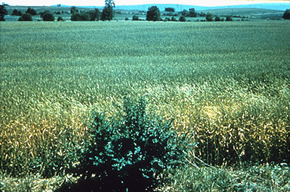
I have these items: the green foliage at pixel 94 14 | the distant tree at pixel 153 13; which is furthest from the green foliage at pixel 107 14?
the distant tree at pixel 153 13

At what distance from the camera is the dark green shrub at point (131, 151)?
3.25m

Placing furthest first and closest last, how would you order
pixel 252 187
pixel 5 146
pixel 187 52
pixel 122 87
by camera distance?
pixel 187 52 → pixel 122 87 → pixel 5 146 → pixel 252 187

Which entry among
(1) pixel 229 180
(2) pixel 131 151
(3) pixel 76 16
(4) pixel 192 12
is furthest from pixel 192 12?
(2) pixel 131 151

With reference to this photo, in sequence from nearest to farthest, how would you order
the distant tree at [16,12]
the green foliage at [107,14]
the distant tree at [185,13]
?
the green foliage at [107,14], the distant tree at [185,13], the distant tree at [16,12]

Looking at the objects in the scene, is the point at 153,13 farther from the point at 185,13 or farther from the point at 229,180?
the point at 229,180

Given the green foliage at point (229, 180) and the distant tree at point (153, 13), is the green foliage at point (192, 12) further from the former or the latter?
the green foliage at point (229, 180)

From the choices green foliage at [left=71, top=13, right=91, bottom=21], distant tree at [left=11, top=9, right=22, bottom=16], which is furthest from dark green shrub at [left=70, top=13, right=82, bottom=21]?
distant tree at [left=11, top=9, right=22, bottom=16]

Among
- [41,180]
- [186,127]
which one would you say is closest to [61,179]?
[41,180]

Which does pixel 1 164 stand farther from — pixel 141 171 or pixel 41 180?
pixel 141 171

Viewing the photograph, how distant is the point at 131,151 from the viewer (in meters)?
3.26

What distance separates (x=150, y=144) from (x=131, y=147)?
0.84 ft

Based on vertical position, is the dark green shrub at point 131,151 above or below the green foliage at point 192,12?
below

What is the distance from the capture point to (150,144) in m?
3.38

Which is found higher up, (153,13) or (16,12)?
(16,12)
